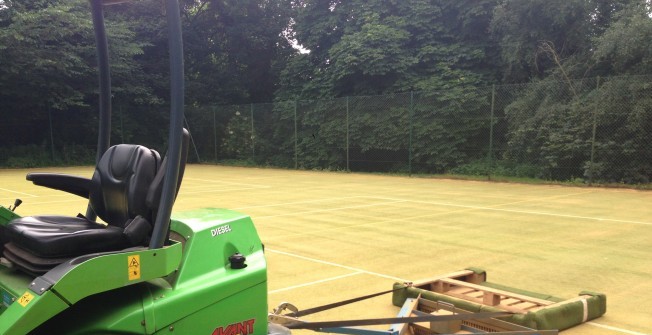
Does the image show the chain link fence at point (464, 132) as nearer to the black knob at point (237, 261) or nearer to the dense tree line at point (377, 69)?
the dense tree line at point (377, 69)

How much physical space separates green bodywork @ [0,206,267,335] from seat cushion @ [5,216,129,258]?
0.13 m

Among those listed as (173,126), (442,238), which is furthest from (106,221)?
(442,238)

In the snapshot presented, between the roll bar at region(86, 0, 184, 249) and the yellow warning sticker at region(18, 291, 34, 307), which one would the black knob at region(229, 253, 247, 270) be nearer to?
the roll bar at region(86, 0, 184, 249)

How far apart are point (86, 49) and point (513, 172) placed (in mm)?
16816

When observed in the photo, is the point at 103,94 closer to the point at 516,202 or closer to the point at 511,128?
the point at 516,202

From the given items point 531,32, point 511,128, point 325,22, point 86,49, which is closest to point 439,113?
point 511,128

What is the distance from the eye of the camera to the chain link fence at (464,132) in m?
14.1

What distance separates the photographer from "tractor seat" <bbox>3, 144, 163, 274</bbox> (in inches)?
92.0

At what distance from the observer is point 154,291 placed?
2402 millimetres

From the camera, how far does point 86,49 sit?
74.4 feet

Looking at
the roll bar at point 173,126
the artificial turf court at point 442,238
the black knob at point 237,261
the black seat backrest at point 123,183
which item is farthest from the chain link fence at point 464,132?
the roll bar at point 173,126

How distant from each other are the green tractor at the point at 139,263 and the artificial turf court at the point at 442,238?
1.59 metres

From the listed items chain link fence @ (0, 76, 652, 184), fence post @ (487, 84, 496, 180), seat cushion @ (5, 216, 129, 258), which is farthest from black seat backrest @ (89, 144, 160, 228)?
fence post @ (487, 84, 496, 180)

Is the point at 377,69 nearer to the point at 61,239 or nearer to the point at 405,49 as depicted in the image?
the point at 405,49
